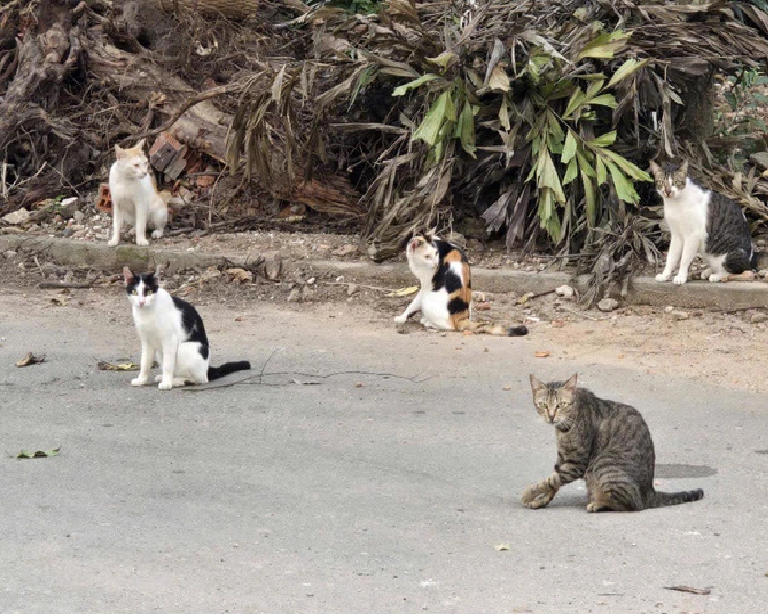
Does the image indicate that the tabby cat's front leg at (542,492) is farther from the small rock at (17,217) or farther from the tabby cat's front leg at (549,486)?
the small rock at (17,217)

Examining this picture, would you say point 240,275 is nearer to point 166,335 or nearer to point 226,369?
point 226,369

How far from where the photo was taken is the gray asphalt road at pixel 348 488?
4.95 m

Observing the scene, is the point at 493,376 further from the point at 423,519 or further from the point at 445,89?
the point at 445,89

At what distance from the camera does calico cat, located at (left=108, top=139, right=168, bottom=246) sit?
12.3 m

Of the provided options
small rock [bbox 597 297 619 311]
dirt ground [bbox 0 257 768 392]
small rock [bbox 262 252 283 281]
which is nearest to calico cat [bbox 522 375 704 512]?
dirt ground [bbox 0 257 768 392]

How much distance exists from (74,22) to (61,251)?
3870 millimetres

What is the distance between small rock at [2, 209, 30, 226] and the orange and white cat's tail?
6.15 meters

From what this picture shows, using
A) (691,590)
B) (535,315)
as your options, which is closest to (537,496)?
(691,590)

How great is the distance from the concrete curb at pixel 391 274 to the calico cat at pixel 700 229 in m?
0.16

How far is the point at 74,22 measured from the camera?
15.6 metres

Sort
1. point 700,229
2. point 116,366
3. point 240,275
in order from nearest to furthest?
point 116,366, point 700,229, point 240,275

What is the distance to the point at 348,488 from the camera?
6.48m

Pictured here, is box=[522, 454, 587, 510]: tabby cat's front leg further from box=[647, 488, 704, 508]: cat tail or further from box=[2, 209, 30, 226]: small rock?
box=[2, 209, 30, 226]: small rock

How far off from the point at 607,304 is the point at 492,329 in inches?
47.4
